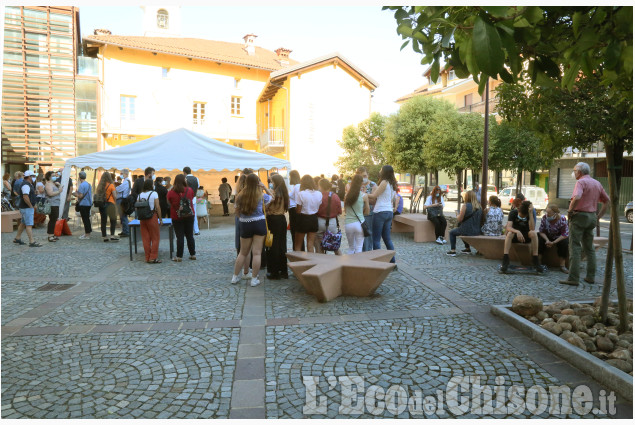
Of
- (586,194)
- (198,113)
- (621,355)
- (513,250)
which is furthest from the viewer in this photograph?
(198,113)

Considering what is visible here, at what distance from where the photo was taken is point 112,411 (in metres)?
3.10

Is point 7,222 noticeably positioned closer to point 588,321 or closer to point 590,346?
point 588,321

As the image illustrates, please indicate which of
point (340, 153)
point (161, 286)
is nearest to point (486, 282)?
point (161, 286)

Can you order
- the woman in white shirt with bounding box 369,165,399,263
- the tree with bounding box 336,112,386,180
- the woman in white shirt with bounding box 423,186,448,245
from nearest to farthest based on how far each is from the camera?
the woman in white shirt with bounding box 369,165,399,263 < the woman in white shirt with bounding box 423,186,448,245 < the tree with bounding box 336,112,386,180

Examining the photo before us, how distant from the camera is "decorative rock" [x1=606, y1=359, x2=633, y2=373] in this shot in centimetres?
346

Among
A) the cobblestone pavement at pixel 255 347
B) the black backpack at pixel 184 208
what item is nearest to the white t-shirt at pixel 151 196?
the black backpack at pixel 184 208

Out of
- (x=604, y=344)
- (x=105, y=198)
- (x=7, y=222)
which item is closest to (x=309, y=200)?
(x=604, y=344)

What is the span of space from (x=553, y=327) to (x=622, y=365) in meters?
0.85

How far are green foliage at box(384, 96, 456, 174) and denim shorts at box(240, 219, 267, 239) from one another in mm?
15033

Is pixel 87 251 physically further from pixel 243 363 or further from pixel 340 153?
pixel 340 153

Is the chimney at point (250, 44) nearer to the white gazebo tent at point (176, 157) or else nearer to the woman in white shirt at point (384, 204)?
the white gazebo tent at point (176, 157)

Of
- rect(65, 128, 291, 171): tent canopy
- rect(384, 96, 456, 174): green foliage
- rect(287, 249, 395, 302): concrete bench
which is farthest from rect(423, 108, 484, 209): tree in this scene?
rect(287, 249, 395, 302): concrete bench

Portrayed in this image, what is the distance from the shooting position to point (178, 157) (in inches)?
507

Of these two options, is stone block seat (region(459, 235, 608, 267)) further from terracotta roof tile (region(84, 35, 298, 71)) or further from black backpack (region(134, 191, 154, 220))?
terracotta roof tile (region(84, 35, 298, 71))
